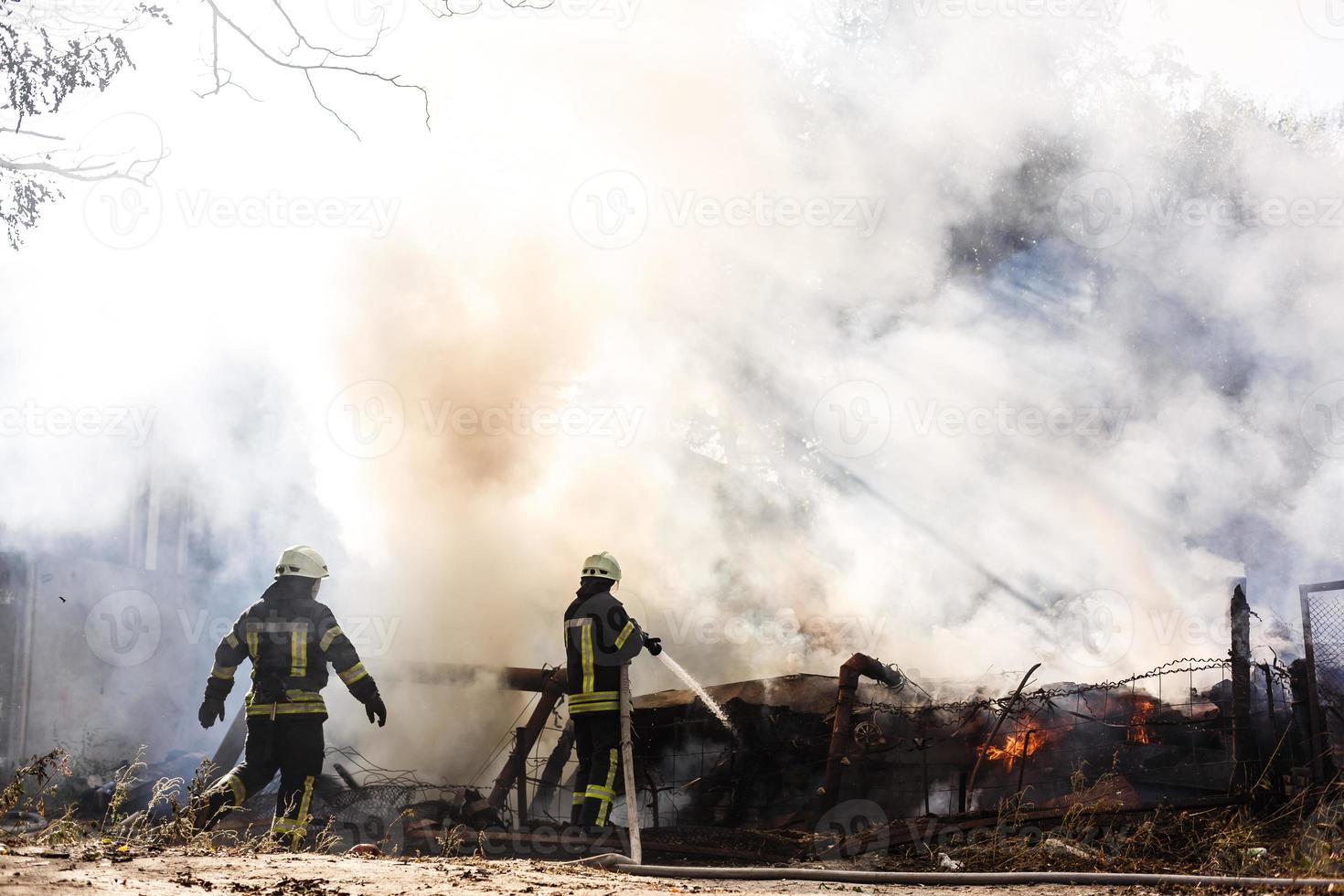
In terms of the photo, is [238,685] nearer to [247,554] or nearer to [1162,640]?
[247,554]

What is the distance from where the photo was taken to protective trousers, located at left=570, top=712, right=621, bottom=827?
6.54m

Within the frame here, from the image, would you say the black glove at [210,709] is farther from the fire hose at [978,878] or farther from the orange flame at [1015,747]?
the orange flame at [1015,747]

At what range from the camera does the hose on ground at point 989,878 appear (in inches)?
179

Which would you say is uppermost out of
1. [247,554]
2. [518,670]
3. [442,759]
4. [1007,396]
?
[1007,396]

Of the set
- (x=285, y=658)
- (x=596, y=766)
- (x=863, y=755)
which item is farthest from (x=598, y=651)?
(x=863, y=755)

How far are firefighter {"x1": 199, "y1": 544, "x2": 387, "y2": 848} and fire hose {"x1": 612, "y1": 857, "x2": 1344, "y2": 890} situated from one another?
2.34 metres

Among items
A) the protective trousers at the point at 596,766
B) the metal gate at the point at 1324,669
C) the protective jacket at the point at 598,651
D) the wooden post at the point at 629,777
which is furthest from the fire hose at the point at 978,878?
the metal gate at the point at 1324,669

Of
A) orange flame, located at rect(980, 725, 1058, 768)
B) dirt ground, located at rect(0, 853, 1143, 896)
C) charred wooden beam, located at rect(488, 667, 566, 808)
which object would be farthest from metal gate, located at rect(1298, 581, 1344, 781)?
charred wooden beam, located at rect(488, 667, 566, 808)

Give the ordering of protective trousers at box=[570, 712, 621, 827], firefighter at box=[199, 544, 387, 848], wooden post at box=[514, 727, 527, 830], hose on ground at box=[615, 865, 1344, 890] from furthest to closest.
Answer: wooden post at box=[514, 727, 527, 830] < firefighter at box=[199, 544, 387, 848] < protective trousers at box=[570, 712, 621, 827] < hose on ground at box=[615, 865, 1344, 890]

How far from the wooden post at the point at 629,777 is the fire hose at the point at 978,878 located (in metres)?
0.26

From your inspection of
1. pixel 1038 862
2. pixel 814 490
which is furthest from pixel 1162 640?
pixel 1038 862

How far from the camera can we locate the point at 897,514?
21.2 metres

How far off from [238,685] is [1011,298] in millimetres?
15839

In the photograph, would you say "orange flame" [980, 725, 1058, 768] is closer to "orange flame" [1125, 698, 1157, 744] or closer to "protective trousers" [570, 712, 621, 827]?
"orange flame" [1125, 698, 1157, 744]
